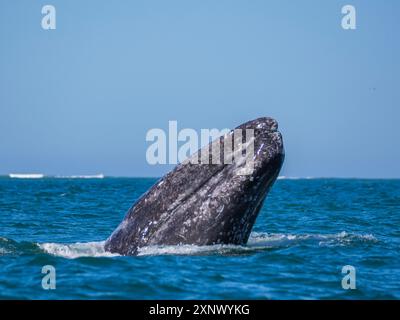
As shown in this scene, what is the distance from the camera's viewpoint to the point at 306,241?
49.0 feet

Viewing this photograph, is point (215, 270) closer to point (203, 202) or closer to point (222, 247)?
point (222, 247)

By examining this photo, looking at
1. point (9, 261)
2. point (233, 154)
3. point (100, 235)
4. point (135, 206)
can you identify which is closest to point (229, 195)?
point (233, 154)

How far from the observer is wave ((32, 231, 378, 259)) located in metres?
11.9

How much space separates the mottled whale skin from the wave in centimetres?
12

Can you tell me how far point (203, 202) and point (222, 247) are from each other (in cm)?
80

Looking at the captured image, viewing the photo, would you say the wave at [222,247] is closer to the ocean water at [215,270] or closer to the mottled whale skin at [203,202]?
the ocean water at [215,270]

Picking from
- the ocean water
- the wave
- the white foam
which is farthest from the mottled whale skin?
the white foam

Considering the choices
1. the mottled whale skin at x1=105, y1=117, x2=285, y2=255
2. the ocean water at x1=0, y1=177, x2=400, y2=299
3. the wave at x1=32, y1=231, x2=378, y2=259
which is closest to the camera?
the ocean water at x1=0, y1=177, x2=400, y2=299

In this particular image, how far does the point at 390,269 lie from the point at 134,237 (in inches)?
157

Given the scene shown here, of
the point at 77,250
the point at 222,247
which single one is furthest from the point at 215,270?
the point at 77,250

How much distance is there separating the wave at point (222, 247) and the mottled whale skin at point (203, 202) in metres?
0.12

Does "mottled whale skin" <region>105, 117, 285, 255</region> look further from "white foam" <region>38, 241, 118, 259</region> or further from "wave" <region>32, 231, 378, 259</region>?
"white foam" <region>38, 241, 118, 259</region>

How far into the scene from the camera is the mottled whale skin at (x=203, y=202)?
11.7 m

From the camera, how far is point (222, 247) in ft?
39.1
